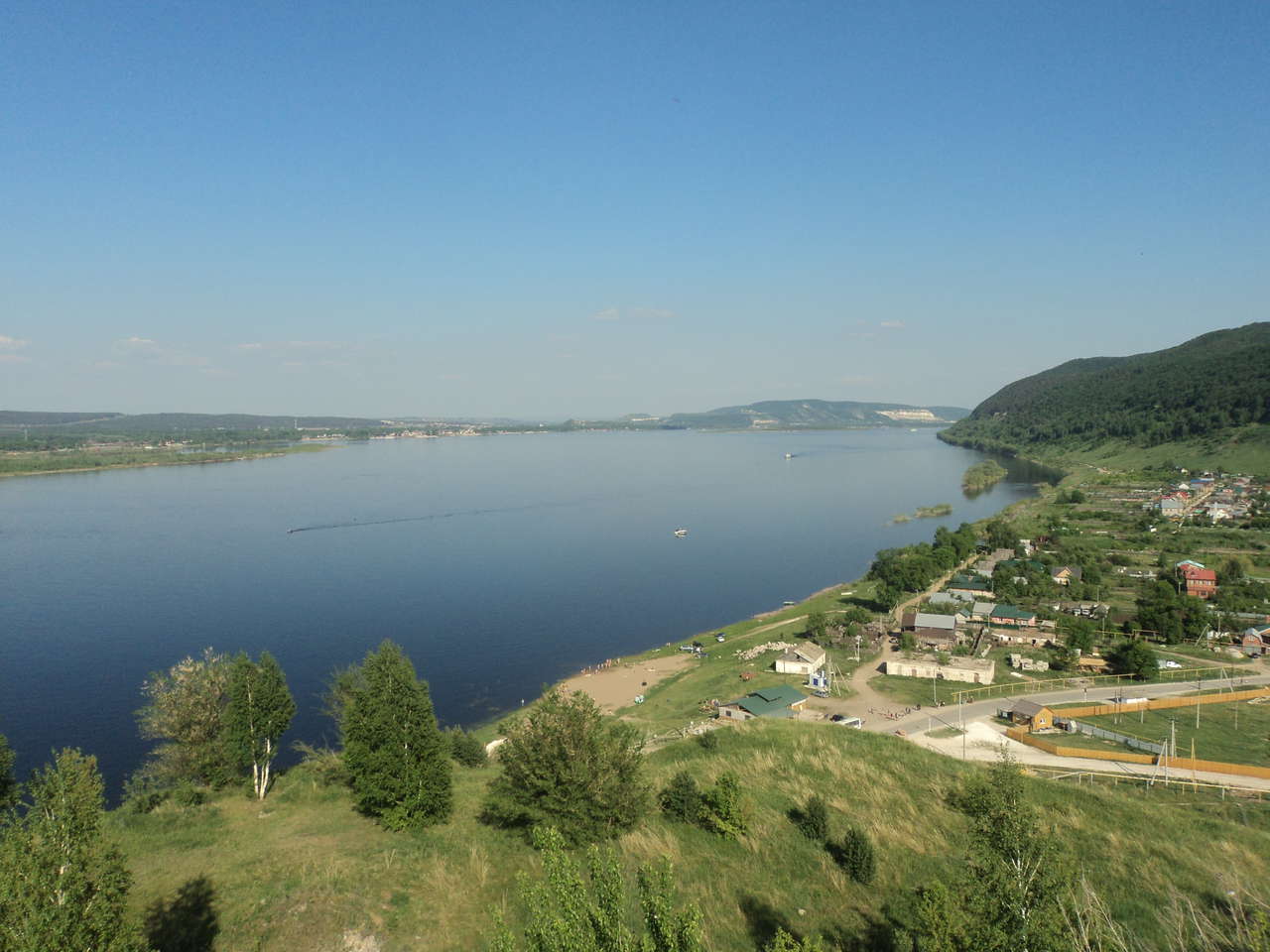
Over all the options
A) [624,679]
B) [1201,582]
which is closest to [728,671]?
[624,679]

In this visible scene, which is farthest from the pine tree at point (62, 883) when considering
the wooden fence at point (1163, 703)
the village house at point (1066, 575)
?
the village house at point (1066, 575)

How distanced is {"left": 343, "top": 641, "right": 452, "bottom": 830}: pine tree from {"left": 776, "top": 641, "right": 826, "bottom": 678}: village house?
25.5 m

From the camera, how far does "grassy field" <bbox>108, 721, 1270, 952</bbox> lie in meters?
12.2

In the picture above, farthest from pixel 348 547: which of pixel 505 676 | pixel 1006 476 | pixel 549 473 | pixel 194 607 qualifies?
pixel 1006 476

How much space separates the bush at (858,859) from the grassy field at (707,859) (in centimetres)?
24

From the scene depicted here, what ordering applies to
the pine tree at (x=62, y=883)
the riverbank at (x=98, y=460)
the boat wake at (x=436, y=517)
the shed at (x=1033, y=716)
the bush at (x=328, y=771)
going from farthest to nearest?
the riverbank at (x=98, y=460) < the boat wake at (x=436, y=517) < the shed at (x=1033, y=716) < the bush at (x=328, y=771) < the pine tree at (x=62, y=883)

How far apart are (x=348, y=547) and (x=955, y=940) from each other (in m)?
76.3

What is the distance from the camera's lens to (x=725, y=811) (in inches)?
624

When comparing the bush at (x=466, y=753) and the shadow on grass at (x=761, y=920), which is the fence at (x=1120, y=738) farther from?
the bush at (x=466, y=753)

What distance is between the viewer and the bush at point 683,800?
16281 millimetres

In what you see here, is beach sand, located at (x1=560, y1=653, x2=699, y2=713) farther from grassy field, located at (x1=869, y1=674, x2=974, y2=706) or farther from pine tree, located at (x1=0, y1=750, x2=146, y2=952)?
pine tree, located at (x1=0, y1=750, x2=146, y2=952)

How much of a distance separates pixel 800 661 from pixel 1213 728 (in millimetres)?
17805

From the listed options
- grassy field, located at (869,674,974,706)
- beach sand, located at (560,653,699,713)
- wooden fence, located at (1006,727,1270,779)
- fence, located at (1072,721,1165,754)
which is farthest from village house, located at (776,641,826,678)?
fence, located at (1072,721,1165,754)

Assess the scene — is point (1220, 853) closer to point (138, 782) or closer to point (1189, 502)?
point (138, 782)
